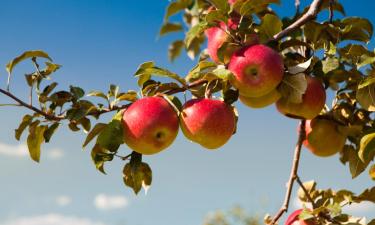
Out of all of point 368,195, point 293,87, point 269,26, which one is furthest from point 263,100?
point 368,195

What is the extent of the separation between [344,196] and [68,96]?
1304mm

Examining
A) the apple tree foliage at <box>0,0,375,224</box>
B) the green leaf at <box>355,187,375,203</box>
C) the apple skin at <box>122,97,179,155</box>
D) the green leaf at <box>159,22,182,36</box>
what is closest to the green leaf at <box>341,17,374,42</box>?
the apple tree foliage at <box>0,0,375,224</box>

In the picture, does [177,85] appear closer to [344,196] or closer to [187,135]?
[187,135]

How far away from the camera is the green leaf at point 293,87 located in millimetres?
1810

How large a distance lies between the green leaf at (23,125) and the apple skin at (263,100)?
831mm

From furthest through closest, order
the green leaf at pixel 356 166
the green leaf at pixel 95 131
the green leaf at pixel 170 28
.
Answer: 1. the green leaf at pixel 170 28
2. the green leaf at pixel 356 166
3. the green leaf at pixel 95 131

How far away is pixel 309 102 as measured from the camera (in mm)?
1998

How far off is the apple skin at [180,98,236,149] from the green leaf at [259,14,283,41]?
322mm

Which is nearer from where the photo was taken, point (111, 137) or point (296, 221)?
point (111, 137)

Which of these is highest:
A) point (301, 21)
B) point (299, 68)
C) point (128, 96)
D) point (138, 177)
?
point (301, 21)

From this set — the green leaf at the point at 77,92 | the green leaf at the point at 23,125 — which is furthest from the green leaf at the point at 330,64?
the green leaf at the point at 23,125

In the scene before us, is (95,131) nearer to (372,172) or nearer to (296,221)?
(296,221)

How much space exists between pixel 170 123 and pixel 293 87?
45 centimetres

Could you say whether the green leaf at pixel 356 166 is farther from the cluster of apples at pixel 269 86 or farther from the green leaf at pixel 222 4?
the green leaf at pixel 222 4
